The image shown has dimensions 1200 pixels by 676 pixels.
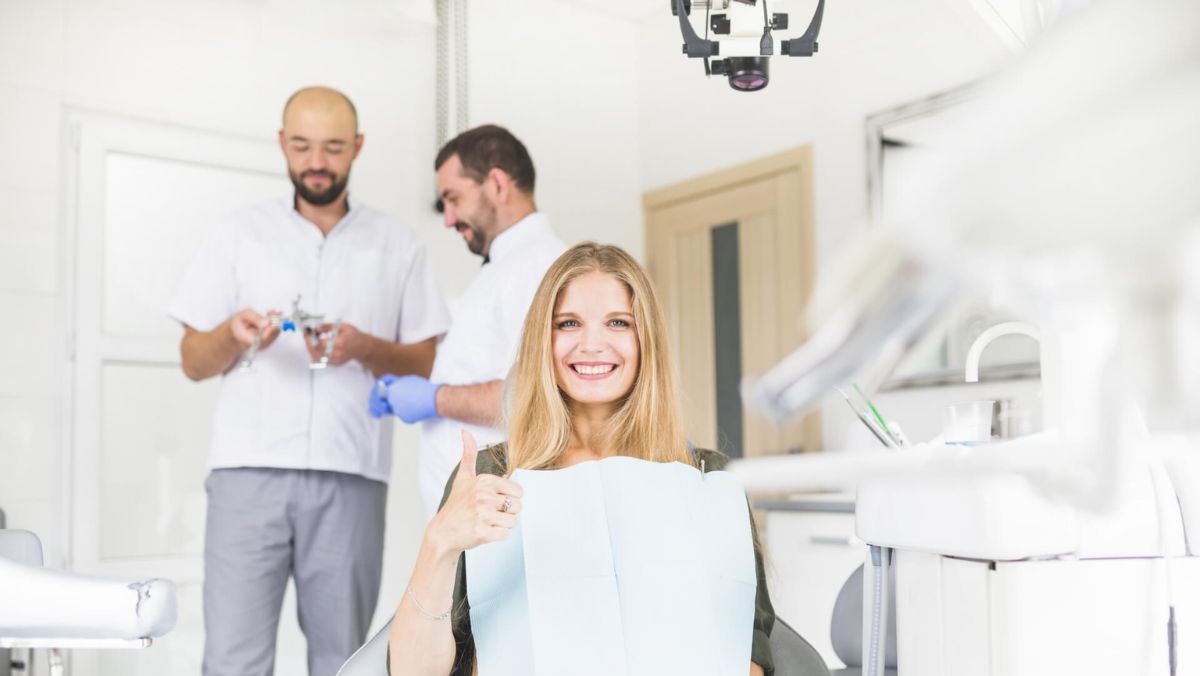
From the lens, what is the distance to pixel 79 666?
3.04m

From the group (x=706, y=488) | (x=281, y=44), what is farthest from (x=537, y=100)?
(x=706, y=488)

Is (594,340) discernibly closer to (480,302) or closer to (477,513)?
(477,513)

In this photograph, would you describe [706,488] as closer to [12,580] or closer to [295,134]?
[12,580]

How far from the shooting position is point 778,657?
1.35 m

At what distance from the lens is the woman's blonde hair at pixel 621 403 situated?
1536 mm

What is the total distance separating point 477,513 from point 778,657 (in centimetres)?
46

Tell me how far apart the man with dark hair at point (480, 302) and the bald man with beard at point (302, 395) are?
270 mm

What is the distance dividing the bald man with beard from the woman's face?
101 cm

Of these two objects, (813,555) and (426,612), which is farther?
(813,555)

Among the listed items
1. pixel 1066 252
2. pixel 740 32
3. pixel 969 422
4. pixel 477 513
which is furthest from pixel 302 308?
pixel 1066 252

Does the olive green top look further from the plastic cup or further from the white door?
the white door

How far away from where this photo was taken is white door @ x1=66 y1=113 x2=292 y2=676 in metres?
3.12

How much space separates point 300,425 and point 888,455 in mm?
2163

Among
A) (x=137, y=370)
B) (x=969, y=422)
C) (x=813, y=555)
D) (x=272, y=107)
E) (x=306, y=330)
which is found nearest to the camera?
(x=969, y=422)
